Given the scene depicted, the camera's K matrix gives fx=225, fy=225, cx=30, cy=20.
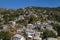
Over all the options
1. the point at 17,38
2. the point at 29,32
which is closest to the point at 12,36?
the point at 17,38

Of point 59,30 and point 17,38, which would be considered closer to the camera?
point 17,38

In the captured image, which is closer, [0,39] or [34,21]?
[0,39]

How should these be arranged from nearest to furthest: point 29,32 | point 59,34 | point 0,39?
point 0,39 → point 29,32 → point 59,34

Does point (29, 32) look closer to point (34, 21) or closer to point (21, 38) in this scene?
point (21, 38)

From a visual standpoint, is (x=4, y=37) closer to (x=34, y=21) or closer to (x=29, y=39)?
(x=29, y=39)

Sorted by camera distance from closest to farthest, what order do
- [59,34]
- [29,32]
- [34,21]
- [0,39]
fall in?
[0,39], [29,32], [59,34], [34,21]

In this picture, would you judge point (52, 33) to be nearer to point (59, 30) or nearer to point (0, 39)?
point (59, 30)

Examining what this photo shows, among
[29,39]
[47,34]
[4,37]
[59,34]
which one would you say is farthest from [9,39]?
[59,34]

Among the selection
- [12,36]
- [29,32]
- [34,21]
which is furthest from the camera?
[34,21]
